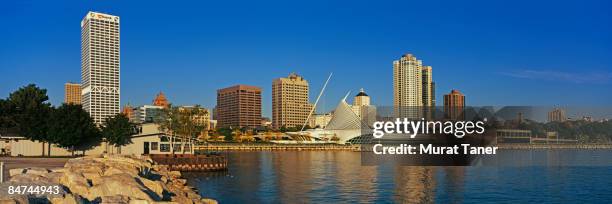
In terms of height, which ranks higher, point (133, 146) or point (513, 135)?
point (513, 135)

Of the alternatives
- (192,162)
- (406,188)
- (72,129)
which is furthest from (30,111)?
(406,188)

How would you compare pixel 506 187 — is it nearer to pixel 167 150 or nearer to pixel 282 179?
pixel 282 179

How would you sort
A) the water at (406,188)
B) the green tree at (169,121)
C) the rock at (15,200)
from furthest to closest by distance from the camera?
the green tree at (169,121), the water at (406,188), the rock at (15,200)

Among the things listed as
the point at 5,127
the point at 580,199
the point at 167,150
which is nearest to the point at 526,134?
the point at 167,150

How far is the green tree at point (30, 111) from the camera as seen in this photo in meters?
61.0

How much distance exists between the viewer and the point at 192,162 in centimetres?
5675

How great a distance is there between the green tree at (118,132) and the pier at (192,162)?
9.08 m

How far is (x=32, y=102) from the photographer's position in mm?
72500

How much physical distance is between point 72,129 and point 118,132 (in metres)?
4.69

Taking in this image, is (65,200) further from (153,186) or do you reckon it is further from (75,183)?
(153,186)

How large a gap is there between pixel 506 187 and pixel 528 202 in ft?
29.1

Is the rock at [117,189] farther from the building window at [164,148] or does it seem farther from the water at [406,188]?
the building window at [164,148]

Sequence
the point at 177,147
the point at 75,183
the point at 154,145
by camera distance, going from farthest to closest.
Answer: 1. the point at 177,147
2. the point at 154,145
3. the point at 75,183

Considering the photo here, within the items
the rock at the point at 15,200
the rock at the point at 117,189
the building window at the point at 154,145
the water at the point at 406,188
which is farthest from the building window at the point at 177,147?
the rock at the point at 15,200
